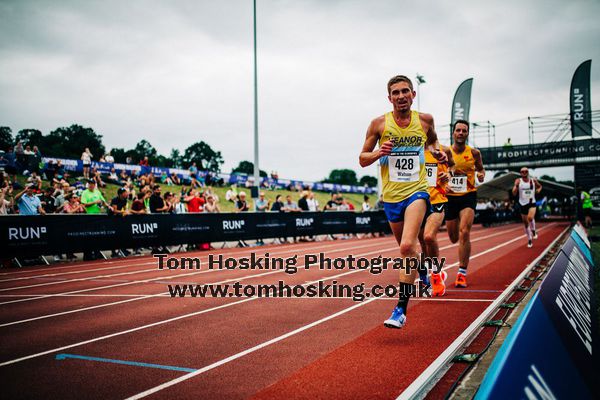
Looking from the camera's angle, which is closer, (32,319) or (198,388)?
(198,388)

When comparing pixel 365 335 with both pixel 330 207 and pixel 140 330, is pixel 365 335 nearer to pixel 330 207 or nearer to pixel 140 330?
pixel 140 330

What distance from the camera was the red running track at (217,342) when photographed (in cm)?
309

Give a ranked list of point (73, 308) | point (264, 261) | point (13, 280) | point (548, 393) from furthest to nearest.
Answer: point (264, 261) < point (13, 280) < point (73, 308) < point (548, 393)

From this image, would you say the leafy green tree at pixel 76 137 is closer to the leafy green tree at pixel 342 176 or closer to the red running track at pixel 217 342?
the leafy green tree at pixel 342 176

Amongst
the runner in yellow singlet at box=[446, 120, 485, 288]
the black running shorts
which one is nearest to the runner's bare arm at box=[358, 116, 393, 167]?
the runner in yellow singlet at box=[446, 120, 485, 288]

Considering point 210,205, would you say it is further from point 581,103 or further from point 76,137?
point 76,137

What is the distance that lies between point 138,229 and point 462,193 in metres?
9.91

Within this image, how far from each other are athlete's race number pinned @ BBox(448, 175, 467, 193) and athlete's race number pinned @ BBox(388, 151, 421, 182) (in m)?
2.56

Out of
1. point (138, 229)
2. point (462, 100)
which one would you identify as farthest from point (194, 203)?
point (462, 100)

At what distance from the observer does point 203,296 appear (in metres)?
6.64

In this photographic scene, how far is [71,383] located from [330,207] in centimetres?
1968

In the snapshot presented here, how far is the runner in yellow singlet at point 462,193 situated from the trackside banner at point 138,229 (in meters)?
9.61

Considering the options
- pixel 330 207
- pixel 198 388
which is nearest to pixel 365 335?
pixel 198 388

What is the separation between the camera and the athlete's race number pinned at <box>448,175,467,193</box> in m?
6.91
